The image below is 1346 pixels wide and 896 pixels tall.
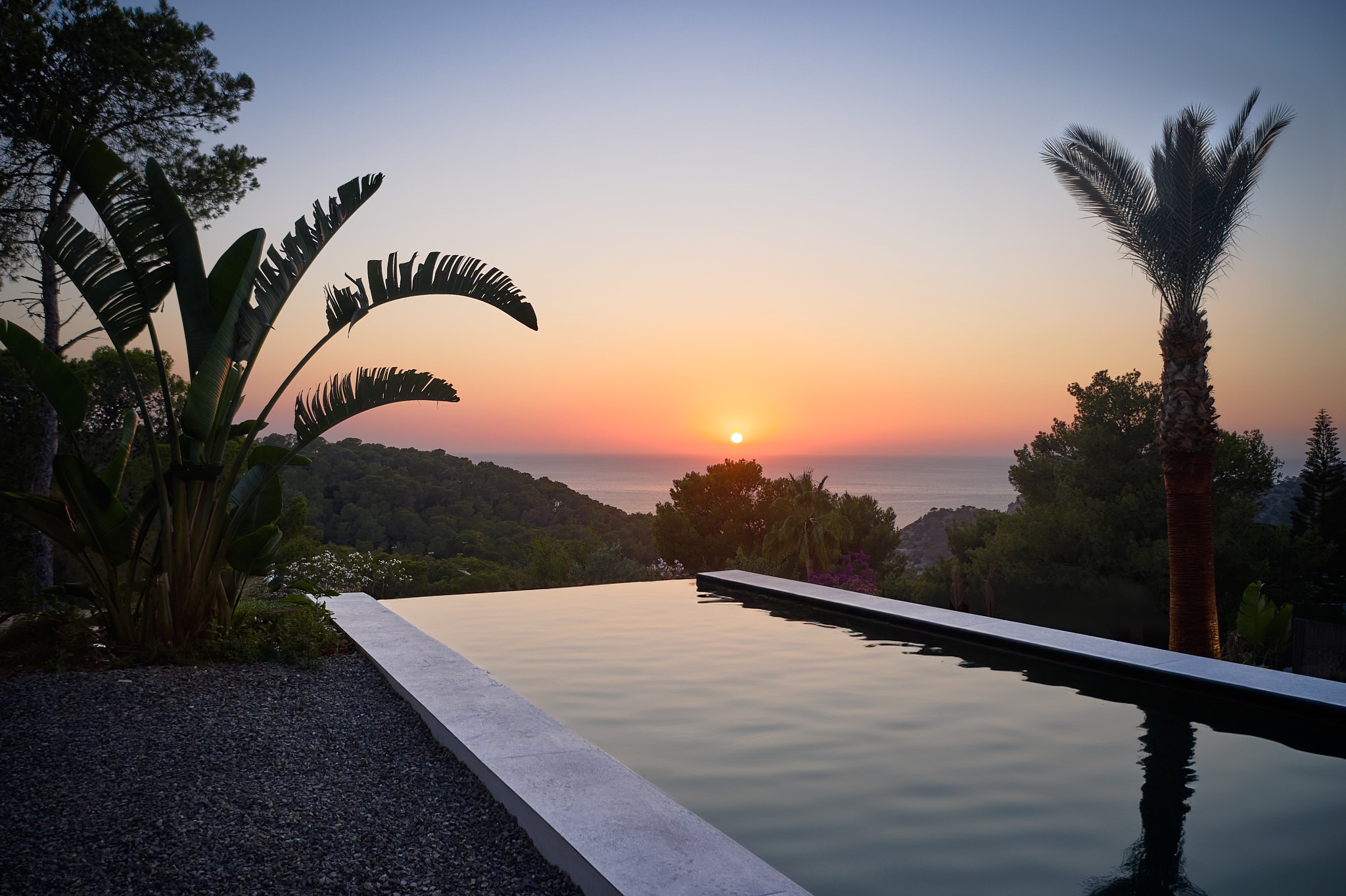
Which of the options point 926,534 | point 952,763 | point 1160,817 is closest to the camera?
point 1160,817

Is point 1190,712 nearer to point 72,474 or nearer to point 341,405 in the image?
point 341,405

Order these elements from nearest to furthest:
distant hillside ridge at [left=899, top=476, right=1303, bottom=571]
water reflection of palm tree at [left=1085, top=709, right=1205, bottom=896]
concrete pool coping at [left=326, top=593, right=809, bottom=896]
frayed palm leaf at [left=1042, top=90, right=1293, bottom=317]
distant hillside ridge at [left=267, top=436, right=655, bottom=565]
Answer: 1. concrete pool coping at [left=326, top=593, right=809, bottom=896]
2. water reflection of palm tree at [left=1085, top=709, right=1205, bottom=896]
3. frayed palm leaf at [left=1042, top=90, right=1293, bottom=317]
4. distant hillside ridge at [left=899, top=476, right=1303, bottom=571]
5. distant hillside ridge at [left=267, top=436, right=655, bottom=565]

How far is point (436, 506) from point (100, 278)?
1765 centimetres

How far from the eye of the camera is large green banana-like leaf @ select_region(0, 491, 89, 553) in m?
5.48

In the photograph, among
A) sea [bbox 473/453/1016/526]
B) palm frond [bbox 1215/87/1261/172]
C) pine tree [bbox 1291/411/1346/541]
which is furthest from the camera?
sea [bbox 473/453/1016/526]

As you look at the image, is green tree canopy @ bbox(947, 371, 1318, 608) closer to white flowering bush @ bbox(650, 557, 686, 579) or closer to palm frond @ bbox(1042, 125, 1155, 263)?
white flowering bush @ bbox(650, 557, 686, 579)

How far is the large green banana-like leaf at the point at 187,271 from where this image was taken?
5.60 meters

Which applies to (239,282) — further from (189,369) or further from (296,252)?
(189,369)

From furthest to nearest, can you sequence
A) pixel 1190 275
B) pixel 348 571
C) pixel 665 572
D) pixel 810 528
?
pixel 810 528 < pixel 665 572 < pixel 348 571 < pixel 1190 275

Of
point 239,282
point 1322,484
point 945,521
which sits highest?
point 1322,484

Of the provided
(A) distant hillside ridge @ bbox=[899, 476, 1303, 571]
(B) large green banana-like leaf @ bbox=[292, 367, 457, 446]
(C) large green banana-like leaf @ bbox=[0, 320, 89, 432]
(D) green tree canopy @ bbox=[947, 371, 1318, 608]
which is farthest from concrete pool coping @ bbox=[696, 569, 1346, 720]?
(A) distant hillside ridge @ bbox=[899, 476, 1303, 571]

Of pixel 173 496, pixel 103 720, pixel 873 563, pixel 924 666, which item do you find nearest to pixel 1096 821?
pixel 924 666

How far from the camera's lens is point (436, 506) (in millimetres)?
22844

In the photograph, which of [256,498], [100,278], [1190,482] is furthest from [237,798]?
[1190,482]
